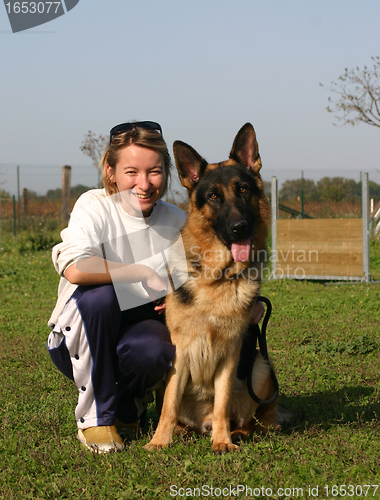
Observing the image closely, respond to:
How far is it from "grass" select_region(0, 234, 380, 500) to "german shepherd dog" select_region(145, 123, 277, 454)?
0.19 meters

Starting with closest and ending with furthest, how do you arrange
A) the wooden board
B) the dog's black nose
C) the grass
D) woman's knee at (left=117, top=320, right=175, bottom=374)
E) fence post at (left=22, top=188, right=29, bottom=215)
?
the grass
woman's knee at (left=117, top=320, right=175, bottom=374)
the dog's black nose
the wooden board
fence post at (left=22, top=188, right=29, bottom=215)

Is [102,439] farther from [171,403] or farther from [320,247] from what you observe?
[320,247]

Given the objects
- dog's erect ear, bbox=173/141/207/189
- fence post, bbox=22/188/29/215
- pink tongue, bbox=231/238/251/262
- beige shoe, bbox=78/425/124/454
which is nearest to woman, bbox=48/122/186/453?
beige shoe, bbox=78/425/124/454

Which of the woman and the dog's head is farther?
the dog's head

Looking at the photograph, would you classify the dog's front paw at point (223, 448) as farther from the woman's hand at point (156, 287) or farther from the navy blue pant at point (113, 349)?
the woman's hand at point (156, 287)

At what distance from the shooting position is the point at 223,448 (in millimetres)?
2816

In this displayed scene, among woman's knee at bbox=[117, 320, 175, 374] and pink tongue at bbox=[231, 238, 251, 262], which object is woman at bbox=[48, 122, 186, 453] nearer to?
woman's knee at bbox=[117, 320, 175, 374]

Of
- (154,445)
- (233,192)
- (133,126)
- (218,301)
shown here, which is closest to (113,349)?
(154,445)

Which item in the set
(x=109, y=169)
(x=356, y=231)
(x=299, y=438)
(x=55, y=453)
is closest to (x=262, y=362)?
(x=299, y=438)

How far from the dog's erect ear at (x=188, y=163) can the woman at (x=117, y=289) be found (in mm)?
141

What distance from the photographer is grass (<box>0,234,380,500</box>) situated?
7.91 feet

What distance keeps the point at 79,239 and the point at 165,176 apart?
80 cm

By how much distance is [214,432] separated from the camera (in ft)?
9.63

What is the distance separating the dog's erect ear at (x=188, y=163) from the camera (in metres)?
3.15
